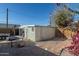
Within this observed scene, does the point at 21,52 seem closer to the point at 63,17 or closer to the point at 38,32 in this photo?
the point at 38,32

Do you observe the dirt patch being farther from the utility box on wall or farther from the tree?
the tree

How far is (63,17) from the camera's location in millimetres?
8734

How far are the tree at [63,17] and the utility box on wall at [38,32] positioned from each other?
4.7 inches

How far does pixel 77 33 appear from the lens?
8.73 meters

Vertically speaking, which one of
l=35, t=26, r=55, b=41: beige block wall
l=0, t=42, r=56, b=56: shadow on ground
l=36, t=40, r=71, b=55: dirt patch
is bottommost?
l=0, t=42, r=56, b=56: shadow on ground

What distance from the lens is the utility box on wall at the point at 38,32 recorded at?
344 inches

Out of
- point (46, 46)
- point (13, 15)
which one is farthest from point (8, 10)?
point (46, 46)

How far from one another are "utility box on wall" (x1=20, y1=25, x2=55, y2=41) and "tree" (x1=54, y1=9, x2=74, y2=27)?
4.7 inches

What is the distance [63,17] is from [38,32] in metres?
0.35

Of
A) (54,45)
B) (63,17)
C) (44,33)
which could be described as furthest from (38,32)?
(63,17)

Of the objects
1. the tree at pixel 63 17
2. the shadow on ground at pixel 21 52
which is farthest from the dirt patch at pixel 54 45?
the tree at pixel 63 17

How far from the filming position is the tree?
28.6ft

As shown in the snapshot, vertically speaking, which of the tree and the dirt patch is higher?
the tree

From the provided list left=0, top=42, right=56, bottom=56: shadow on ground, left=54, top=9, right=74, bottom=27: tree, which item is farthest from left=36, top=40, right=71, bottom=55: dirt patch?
left=54, top=9, right=74, bottom=27: tree
